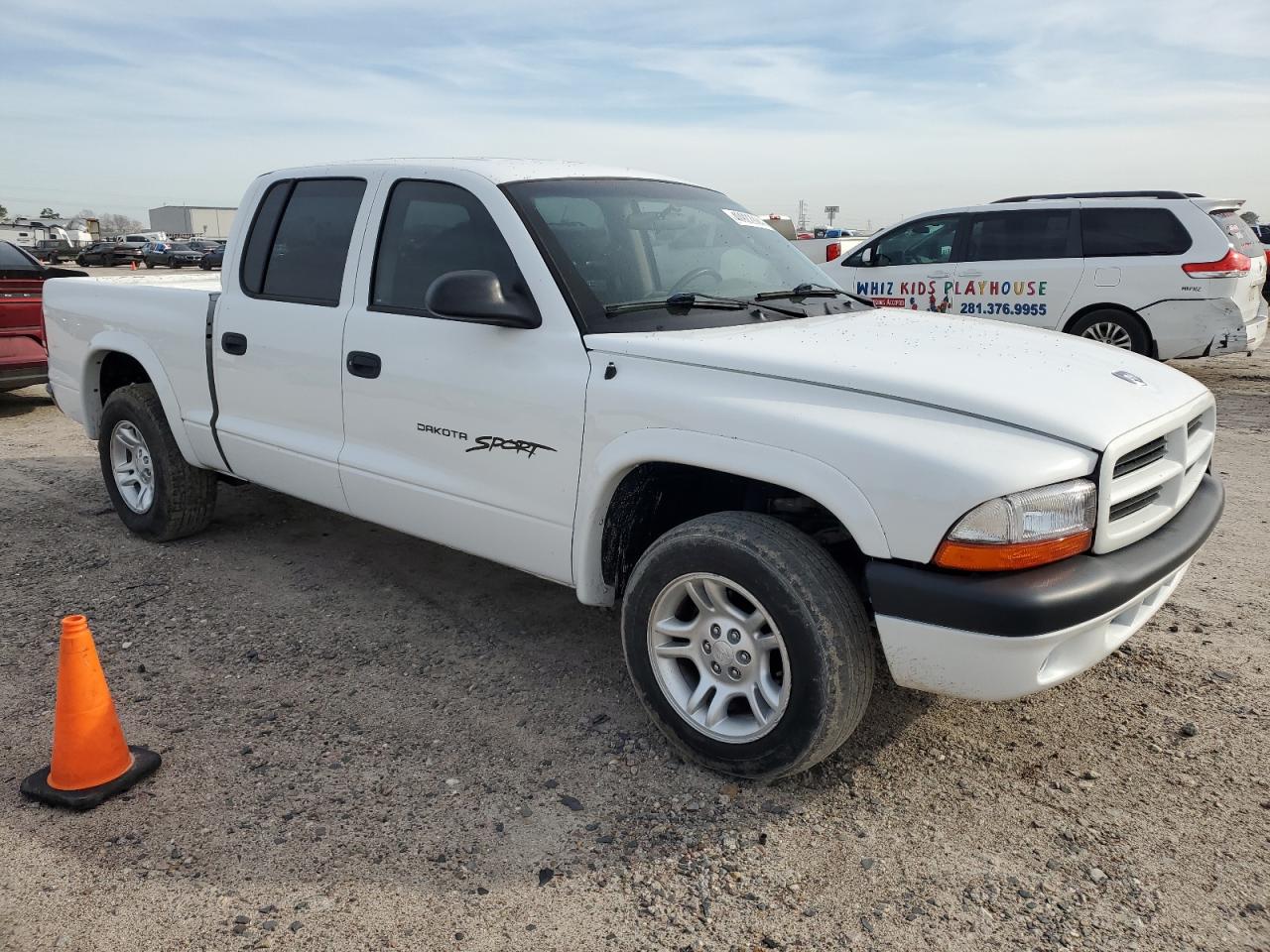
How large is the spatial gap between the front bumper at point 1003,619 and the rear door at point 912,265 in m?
8.04

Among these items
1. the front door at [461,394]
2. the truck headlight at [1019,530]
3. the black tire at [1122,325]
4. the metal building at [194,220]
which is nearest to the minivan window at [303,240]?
the front door at [461,394]

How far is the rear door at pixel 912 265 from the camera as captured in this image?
10.5 meters

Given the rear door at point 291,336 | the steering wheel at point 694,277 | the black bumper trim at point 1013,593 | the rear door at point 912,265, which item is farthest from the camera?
the rear door at point 912,265

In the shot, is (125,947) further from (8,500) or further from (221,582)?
(8,500)

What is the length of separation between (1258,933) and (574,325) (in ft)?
8.10

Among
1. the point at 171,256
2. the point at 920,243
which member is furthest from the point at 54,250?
the point at 920,243

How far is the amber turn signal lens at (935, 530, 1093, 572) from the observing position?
2.51 metres

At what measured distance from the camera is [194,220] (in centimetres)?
10025

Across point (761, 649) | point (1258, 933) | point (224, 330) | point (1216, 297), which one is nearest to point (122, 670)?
point (224, 330)

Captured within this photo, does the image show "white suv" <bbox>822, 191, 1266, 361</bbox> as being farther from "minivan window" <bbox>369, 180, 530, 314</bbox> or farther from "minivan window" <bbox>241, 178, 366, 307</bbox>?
"minivan window" <bbox>369, 180, 530, 314</bbox>

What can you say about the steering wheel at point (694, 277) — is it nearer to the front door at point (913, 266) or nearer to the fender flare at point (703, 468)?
the fender flare at point (703, 468)

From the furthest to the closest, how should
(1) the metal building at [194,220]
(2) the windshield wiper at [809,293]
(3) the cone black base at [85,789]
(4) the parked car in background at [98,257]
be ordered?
(1) the metal building at [194,220]
(4) the parked car in background at [98,257]
(2) the windshield wiper at [809,293]
(3) the cone black base at [85,789]

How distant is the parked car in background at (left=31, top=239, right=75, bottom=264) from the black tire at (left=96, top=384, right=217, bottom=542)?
45.9m

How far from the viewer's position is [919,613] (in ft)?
8.45
